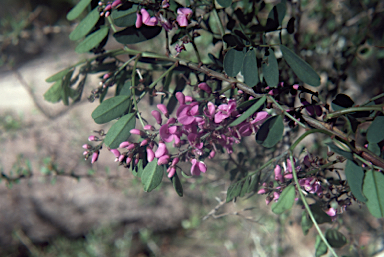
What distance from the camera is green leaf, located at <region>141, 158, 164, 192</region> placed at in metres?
0.46

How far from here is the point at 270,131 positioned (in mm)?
462

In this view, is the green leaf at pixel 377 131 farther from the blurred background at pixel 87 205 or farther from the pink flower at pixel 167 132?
the blurred background at pixel 87 205

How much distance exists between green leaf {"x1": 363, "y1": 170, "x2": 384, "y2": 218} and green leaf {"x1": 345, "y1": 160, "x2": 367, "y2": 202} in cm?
1

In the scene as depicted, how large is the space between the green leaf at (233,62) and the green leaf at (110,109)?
0.21 m

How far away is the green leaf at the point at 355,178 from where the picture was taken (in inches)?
16.1

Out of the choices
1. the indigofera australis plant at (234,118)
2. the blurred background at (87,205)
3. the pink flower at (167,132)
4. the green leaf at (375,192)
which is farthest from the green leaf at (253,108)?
the blurred background at (87,205)

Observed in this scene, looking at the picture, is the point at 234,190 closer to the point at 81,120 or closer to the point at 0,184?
the point at 81,120

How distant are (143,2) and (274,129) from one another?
13.2 inches

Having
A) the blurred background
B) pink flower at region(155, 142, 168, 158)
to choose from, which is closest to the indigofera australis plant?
pink flower at region(155, 142, 168, 158)

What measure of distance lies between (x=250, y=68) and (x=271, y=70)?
0.13 ft

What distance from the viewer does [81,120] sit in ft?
A: 6.20

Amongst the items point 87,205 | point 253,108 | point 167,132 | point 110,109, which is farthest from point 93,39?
point 87,205

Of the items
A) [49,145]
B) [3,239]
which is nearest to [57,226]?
[3,239]

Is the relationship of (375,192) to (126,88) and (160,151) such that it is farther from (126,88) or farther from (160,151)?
(126,88)
